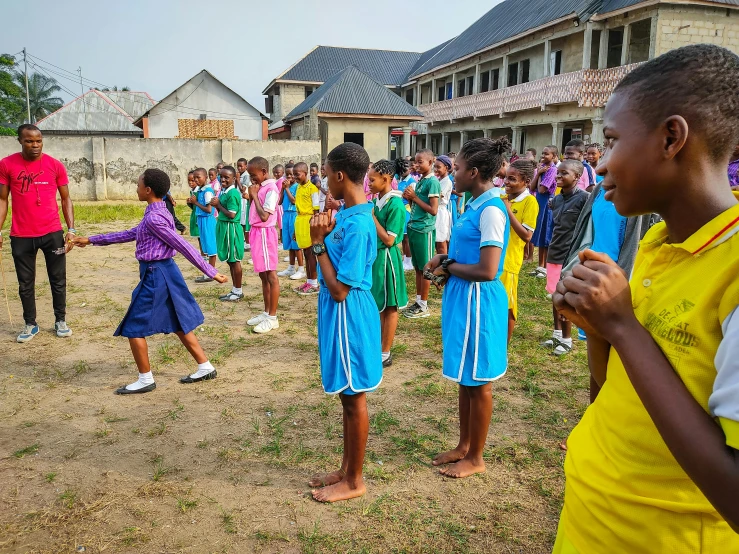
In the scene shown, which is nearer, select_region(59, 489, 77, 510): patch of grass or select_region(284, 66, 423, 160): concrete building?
select_region(59, 489, 77, 510): patch of grass

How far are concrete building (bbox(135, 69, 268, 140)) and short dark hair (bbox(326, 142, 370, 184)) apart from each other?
1020 inches

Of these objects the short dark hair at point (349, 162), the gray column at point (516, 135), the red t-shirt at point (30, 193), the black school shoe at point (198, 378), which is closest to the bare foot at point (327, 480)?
the short dark hair at point (349, 162)

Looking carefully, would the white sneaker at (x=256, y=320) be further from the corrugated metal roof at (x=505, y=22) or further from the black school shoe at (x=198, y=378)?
the corrugated metal roof at (x=505, y=22)

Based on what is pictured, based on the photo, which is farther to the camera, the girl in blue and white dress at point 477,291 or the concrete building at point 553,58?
the concrete building at point 553,58

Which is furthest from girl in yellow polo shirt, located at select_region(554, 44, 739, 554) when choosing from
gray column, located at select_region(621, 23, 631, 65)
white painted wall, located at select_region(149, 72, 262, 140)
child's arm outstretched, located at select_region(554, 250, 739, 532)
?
white painted wall, located at select_region(149, 72, 262, 140)

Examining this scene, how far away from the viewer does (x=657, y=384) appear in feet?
2.98

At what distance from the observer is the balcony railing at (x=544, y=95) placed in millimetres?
17484

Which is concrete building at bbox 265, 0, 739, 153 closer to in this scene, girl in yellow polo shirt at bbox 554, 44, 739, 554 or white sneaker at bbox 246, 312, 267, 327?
white sneaker at bbox 246, 312, 267, 327

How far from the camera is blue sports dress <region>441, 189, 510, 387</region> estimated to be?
294 centimetres

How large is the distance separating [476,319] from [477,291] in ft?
0.52

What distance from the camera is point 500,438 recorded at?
3.62m

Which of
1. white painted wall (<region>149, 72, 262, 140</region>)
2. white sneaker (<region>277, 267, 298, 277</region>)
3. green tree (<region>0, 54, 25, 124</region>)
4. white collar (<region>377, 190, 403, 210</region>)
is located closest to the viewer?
white collar (<region>377, 190, 403, 210</region>)

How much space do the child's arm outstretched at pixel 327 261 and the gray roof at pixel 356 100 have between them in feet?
63.8

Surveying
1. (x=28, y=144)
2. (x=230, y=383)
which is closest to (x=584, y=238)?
(x=230, y=383)
